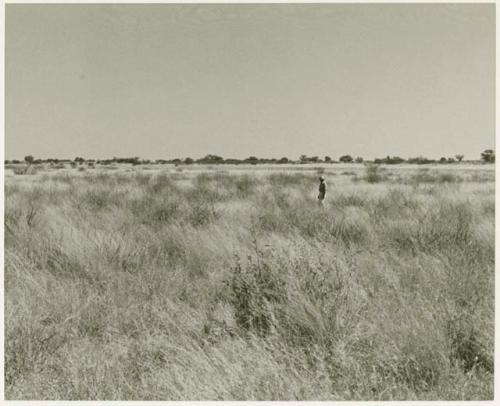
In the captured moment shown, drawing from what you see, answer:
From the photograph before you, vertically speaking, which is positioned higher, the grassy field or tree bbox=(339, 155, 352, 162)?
tree bbox=(339, 155, 352, 162)

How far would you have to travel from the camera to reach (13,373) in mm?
2832

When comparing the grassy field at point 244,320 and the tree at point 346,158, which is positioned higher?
the tree at point 346,158

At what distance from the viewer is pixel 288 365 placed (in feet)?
9.55

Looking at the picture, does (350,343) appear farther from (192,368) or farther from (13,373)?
(13,373)

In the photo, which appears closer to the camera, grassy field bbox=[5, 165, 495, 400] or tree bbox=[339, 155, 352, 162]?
grassy field bbox=[5, 165, 495, 400]

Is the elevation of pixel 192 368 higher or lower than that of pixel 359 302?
lower

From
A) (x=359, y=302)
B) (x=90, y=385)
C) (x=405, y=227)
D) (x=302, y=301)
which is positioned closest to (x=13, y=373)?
(x=90, y=385)

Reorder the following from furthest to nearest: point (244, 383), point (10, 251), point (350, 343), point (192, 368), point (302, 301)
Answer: point (10, 251) < point (302, 301) < point (350, 343) < point (192, 368) < point (244, 383)

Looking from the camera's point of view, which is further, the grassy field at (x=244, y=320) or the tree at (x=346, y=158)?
the tree at (x=346, y=158)

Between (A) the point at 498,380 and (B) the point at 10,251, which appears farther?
(B) the point at 10,251

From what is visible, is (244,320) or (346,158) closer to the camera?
(244,320)

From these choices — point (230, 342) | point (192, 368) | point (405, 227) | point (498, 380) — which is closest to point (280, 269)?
point (230, 342)

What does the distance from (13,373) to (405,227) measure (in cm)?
508

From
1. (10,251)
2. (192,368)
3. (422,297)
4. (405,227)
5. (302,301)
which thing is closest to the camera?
(192,368)
